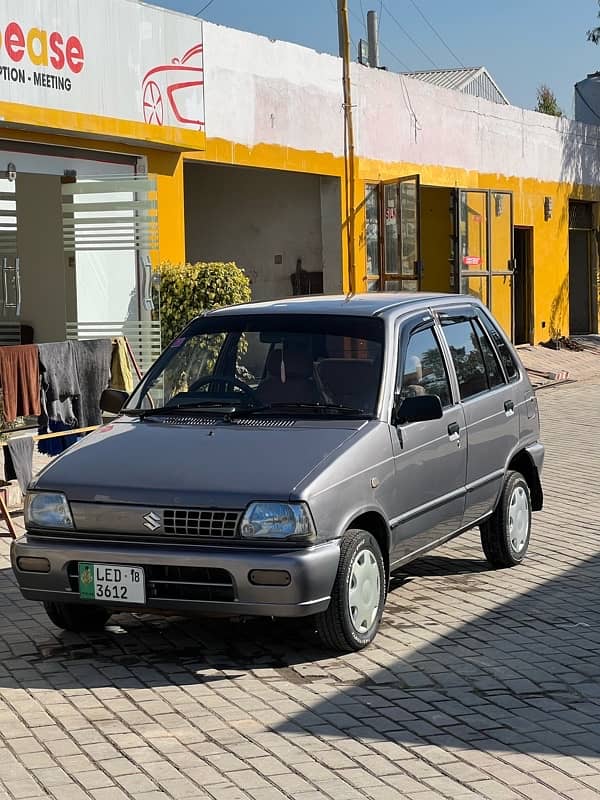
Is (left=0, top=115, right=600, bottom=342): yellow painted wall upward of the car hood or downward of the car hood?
upward

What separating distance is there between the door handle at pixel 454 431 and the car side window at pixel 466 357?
0.30 m

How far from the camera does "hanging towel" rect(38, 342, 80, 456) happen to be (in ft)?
35.2

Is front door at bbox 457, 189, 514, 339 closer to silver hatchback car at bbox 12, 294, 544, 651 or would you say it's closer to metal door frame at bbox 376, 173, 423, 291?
metal door frame at bbox 376, 173, 423, 291

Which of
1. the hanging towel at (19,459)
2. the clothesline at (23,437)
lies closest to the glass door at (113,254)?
the clothesline at (23,437)

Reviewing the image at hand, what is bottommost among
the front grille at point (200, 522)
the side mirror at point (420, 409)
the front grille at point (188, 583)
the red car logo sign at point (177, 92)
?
the front grille at point (188, 583)

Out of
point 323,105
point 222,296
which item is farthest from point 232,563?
point 323,105

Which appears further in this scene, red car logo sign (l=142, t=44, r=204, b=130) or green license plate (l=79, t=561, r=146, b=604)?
red car logo sign (l=142, t=44, r=204, b=130)

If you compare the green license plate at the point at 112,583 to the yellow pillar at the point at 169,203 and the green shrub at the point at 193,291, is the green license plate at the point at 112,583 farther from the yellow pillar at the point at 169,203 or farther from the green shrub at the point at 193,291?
the yellow pillar at the point at 169,203

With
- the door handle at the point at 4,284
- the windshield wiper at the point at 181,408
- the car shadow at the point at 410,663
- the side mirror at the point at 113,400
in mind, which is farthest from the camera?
the door handle at the point at 4,284

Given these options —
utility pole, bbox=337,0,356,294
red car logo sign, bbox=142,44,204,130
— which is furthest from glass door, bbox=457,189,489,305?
red car logo sign, bbox=142,44,204,130

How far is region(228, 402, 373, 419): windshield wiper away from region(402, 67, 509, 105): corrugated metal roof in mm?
33920

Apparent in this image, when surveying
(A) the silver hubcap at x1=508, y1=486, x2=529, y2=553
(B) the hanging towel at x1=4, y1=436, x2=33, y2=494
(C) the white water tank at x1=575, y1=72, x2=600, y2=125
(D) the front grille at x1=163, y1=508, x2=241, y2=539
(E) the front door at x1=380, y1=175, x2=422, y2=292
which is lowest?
(A) the silver hubcap at x1=508, y1=486, x2=529, y2=553

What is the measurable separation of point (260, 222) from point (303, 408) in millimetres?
14977

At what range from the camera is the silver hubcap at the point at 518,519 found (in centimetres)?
843
